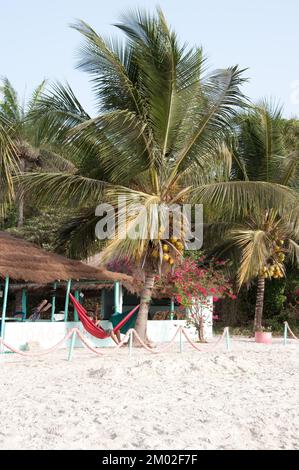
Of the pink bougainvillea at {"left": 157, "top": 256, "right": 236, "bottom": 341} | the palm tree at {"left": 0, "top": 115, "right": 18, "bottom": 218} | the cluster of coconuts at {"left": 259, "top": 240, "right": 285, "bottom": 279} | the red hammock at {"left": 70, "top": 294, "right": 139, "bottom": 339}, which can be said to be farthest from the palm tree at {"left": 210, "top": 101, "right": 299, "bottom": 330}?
the palm tree at {"left": 0, "top": 115, "right": 18, "bottom": 218}

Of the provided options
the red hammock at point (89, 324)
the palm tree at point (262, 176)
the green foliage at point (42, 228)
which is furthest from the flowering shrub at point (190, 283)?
the green foliage at point (42, 228)

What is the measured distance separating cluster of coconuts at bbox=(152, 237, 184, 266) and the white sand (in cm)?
263

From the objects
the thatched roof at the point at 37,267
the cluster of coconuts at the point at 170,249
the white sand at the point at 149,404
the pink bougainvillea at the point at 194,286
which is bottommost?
the white sand at the point at 149,404

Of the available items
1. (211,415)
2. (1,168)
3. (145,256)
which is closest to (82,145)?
(145,256)

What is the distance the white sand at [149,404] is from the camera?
542 cm

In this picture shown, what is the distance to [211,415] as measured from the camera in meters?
6.28

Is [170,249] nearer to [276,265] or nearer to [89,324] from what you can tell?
[89,324]

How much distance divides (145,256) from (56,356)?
9.00 ft

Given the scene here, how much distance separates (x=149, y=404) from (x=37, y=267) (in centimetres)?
652

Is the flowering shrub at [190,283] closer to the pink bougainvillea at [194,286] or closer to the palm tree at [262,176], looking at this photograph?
the pink bougainvillea at [194,286]

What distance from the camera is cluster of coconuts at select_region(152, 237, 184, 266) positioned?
1235cm

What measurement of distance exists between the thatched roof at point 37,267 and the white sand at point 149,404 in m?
2.20
